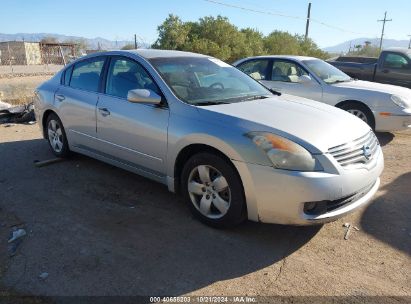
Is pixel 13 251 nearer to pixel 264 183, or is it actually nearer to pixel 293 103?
pixel 264 183

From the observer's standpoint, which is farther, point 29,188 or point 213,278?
point 29,188

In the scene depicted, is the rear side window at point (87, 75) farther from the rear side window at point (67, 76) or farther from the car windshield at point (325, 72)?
the car windshield at point (325, 72)

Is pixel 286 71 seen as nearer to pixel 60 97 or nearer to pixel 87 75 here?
pixel 87 75

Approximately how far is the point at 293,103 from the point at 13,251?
10.2 feet

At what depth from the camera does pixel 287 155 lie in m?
3.22

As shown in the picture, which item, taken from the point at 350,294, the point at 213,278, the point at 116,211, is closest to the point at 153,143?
the point at 116,211

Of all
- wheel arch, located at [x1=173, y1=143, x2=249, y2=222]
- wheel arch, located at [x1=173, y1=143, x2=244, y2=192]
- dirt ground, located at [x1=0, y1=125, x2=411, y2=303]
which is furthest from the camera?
wheel arch, located at [x1=173, y1=143, x2=244, y2=192]

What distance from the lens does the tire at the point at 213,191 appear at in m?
3.48

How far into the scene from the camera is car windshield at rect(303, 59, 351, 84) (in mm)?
7805

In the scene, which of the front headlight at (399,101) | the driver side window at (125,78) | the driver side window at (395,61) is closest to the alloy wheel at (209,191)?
the driver side window at (125,78)

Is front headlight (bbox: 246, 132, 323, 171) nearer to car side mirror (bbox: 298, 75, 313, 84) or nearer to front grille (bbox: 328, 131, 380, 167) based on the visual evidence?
front grille (bbox: 328, 131, 380, 167)

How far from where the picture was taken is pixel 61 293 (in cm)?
285

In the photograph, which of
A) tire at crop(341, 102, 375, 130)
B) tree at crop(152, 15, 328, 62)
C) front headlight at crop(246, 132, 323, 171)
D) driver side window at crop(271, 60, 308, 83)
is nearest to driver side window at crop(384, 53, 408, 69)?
driver side window at crop(271, 60, 308, 83)

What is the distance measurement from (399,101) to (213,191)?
483cm
